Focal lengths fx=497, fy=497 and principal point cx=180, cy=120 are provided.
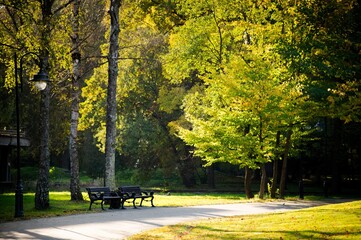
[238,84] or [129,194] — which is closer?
[129,194]

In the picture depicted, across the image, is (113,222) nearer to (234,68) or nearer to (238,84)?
(238,84)

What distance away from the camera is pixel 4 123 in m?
35.9

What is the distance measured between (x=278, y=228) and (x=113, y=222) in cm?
519

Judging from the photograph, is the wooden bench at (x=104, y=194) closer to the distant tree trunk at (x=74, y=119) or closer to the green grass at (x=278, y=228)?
the distant tree trunk at (x=74, y=119)

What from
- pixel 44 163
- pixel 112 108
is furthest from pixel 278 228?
pixel 112 108

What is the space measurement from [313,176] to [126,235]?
1684 inches

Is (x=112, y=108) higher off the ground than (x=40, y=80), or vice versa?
(x=40, y=80)

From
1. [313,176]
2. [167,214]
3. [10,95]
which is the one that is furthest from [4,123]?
[313,176]

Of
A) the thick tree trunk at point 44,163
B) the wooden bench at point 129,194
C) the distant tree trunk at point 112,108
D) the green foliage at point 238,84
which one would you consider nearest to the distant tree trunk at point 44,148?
the thick tree trunk at point 44,163

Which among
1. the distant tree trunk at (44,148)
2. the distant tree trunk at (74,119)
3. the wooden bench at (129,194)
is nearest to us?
the distant tree trunk at (44,148)

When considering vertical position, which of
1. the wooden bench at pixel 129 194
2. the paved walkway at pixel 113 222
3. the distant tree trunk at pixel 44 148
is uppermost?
the distant tree trunk at pixel 44 148

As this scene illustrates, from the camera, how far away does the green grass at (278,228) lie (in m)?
12.1

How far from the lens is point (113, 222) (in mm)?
15445

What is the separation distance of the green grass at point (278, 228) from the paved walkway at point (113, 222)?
0.99 metres
